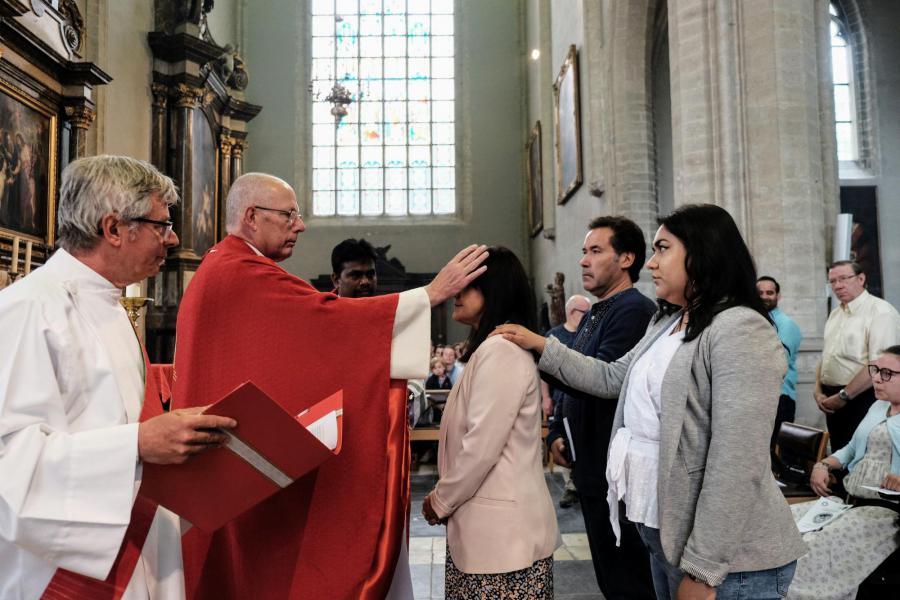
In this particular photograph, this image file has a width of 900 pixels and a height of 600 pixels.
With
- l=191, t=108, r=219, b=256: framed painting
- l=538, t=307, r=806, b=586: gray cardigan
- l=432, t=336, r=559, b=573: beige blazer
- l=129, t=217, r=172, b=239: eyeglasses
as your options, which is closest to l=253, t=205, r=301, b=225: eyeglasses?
l=129, t=217, r=172, b=239: eyeglasses

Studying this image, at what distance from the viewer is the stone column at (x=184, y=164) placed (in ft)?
34.2

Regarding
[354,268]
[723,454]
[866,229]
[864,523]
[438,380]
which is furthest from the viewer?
[866,229]

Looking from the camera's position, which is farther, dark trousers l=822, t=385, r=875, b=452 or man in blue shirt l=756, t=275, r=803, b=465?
man in blue shirt l=756, t=275, r=803, b=465

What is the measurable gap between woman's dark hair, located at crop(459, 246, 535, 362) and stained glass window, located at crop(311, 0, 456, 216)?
48.9 feet

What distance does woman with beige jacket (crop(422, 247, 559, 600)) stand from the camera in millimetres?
1889

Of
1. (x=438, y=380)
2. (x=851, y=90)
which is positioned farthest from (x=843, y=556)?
(x=851, y=90)

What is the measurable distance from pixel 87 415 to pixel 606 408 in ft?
5.63

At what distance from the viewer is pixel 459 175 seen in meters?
16.8

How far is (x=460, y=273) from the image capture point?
1972 millimetres

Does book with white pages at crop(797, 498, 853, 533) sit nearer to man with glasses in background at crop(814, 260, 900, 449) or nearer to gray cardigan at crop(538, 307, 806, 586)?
man with glasses in background at crop(814, 260, 900, 449)

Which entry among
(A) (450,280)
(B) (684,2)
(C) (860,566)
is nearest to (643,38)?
(B) (684,2)

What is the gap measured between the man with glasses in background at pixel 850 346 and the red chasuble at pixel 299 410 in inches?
138

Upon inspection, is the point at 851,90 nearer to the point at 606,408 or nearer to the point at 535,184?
the point at 535,184

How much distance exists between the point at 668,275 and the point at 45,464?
4.61ft
